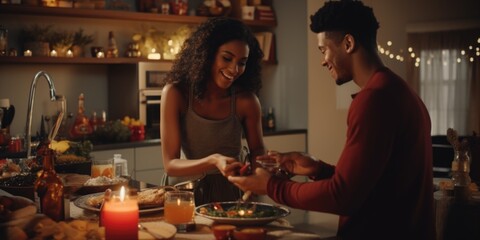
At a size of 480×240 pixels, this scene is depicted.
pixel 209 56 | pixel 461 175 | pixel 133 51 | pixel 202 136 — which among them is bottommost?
pixel 461 175

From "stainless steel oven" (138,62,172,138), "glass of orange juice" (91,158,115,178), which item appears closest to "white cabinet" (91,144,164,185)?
"stainless steel oven" (138,62,172,138)

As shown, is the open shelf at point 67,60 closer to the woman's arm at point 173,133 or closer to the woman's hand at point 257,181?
the woman's arm at point 173,133

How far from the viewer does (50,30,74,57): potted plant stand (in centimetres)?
536

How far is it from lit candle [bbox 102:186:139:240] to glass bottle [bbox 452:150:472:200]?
2.06 metres

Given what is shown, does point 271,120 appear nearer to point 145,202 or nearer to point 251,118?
point 251,118

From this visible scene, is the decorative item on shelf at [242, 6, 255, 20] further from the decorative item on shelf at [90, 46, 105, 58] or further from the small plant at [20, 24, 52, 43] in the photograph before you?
the small plant at [20, 24, 52, 43]

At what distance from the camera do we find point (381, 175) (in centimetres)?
172

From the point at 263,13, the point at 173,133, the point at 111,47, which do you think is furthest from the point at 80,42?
the point at 173,133

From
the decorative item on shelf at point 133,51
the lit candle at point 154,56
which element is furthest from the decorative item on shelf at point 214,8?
the decorative item on shelf at point 133,51

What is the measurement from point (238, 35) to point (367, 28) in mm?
1050

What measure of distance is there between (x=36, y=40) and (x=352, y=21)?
401 cm

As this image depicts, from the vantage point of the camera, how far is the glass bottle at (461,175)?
10.5 ft

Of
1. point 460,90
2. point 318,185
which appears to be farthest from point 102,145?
point 460,90

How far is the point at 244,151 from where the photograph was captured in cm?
301
